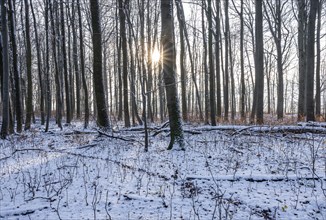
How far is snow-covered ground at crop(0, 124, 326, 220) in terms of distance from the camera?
316cm

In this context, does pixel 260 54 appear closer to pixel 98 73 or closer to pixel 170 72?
pixel 170 72

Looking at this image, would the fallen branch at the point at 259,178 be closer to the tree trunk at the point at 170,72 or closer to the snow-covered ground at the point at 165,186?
the snow-covered ground at the point at 165,186

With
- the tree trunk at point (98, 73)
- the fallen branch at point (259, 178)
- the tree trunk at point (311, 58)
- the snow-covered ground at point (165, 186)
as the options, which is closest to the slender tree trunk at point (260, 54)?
the tree trunk at point (311, 58)

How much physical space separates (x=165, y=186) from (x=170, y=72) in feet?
11.4

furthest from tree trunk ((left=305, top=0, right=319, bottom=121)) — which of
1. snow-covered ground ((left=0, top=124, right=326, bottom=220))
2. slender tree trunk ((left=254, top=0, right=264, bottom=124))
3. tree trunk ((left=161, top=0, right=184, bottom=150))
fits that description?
tree trunk ((left=161, top=0, right=184, bottom=150))

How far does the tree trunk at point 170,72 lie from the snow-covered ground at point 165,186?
53 centimetres

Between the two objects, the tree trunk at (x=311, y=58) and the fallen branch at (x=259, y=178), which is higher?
the tree trunk at (x=311, y=58)

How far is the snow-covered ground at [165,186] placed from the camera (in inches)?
125

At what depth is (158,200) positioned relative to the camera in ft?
11.4

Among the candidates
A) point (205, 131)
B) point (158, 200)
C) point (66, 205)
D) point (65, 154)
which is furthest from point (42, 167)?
point (205, 131)

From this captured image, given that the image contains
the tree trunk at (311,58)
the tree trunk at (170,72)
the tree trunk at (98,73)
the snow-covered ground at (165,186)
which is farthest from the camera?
the tree trunk at (311,58)

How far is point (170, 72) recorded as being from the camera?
671cm

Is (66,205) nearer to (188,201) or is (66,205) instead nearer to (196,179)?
(188,201)

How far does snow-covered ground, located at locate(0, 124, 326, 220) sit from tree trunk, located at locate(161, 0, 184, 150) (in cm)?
53
